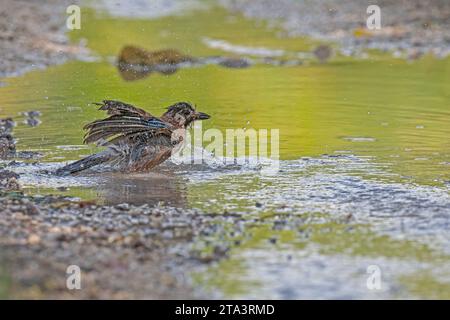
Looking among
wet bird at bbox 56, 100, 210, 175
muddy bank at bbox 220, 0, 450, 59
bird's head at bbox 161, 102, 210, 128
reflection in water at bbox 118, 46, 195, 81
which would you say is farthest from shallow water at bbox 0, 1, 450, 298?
muddy bank at bbox 220, 0, 450, 59

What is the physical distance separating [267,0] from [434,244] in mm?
20444

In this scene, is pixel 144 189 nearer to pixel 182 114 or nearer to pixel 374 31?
pixel 182 114

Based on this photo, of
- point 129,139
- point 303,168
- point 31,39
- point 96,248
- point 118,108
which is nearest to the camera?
point 96,248

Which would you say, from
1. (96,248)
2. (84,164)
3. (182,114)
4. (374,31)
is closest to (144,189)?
(84,164)

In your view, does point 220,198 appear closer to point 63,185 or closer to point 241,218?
point 241,218

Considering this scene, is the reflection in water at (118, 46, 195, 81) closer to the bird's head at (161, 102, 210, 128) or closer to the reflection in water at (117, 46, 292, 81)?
the reflection in water at (117, 46, 292, 81)

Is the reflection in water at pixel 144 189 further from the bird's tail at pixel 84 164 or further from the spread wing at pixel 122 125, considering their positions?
the spread wing at pixel 122 125

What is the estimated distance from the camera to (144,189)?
338 inches

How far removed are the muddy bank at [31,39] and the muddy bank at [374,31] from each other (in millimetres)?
4806

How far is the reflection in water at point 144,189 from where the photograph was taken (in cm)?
808

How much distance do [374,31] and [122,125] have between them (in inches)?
447

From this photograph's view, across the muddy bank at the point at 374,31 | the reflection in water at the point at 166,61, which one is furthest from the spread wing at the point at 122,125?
the muddy bank at the point at 374,31
